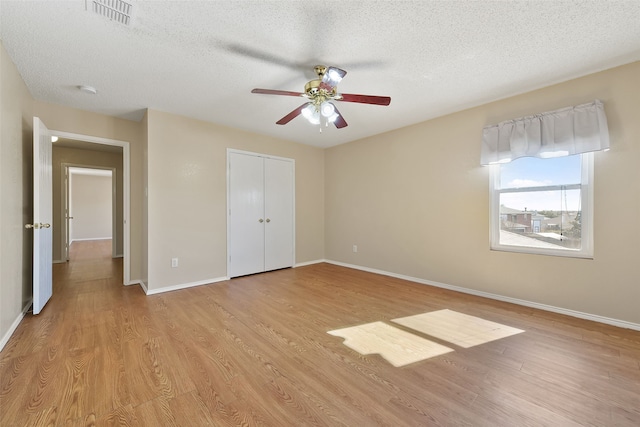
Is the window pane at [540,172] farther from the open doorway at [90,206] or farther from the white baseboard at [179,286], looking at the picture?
the open doorway at [90,206]

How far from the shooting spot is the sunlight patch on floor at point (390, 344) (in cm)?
195

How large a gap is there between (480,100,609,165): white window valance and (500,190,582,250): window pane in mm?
466

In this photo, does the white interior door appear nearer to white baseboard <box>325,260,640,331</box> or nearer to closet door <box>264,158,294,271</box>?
closet door <box>264,158,294,271</box>

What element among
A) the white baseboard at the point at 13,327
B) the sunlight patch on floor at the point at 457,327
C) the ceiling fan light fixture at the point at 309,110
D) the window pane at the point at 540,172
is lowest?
the sunlight patch on floor at the point at 457,327

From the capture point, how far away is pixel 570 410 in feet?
4.61

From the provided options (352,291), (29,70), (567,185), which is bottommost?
(352,291)

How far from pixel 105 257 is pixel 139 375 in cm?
578

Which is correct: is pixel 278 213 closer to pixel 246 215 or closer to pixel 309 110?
pixel 246 215

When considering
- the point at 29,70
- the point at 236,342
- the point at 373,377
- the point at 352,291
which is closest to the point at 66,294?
the point at 29,70

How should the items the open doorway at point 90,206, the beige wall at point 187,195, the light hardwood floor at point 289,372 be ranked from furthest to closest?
the open doorway at point 90,206 → the beige wall at point 187,195 → the light hardwood floor at point 289,372

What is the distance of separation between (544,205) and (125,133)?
18.2 feet

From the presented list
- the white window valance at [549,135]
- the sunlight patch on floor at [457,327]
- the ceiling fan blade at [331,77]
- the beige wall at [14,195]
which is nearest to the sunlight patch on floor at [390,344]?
the sunlight patch on floor at [457,327]

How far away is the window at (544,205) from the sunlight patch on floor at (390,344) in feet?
6.01

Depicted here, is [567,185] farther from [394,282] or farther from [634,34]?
[394,282]
